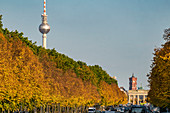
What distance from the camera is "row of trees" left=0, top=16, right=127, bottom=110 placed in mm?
53100

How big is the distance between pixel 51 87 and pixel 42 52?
7.54 metres

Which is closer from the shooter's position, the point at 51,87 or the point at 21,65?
the point at 21,65

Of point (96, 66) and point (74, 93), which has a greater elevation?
point (96, 66)

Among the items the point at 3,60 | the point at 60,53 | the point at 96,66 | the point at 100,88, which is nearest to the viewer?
the point at 3,60

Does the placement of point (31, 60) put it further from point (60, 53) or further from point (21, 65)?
point (60, 53)

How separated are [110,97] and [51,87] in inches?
3123

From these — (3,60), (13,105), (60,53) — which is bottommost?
(13,105)

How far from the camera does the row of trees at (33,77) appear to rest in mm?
53100

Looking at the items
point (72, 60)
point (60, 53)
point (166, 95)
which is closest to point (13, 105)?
point (166, 95)

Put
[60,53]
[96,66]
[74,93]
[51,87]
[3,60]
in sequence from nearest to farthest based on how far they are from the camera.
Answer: [3,60] → [51,87] → [74,93] → [60,53] → [96,66]

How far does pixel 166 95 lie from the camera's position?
187 ft

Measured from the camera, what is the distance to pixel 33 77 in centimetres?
6397

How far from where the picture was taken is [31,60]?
63.8m

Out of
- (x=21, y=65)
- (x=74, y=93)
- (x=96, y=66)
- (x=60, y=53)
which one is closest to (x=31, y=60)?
(x=21, y=65)
